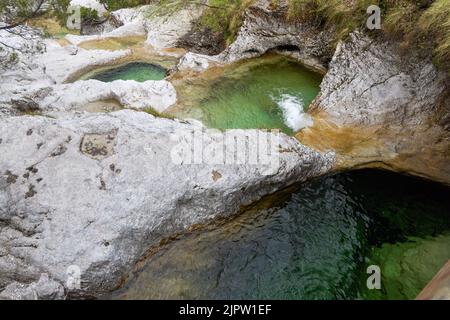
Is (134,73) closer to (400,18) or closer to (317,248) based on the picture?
(400,18)

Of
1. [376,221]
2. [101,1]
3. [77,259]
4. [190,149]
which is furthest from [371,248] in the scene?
[101,1]

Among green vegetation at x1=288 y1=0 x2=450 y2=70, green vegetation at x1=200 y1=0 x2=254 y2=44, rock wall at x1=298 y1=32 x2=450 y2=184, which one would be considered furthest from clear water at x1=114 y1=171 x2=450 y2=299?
green vegetation at x1=200 y1=0 x2=254 y2=44

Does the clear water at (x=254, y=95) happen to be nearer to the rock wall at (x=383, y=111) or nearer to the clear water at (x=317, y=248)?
the rock wall at (x=383, y=111)

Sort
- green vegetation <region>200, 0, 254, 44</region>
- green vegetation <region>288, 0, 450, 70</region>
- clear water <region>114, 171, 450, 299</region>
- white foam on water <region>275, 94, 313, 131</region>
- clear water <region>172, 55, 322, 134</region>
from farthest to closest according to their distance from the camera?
green vegetation <region>200, 0, 254, 44</region>
clear water <region>172, 55, 322, 134</region>
white foam on water <region>275, 94, 313, 131</region>
green vegetation <region>288, 0, 450, 70</region>
clear water <region>114, 171, 450, 299</region>

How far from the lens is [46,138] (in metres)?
7.86

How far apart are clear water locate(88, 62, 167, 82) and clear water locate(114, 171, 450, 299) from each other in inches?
309

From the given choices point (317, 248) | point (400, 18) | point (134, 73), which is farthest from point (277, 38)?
point (317, 248)

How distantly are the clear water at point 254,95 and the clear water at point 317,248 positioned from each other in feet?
9.71

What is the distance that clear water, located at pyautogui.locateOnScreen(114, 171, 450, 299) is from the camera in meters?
7.10

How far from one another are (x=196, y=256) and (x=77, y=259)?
7.20ft

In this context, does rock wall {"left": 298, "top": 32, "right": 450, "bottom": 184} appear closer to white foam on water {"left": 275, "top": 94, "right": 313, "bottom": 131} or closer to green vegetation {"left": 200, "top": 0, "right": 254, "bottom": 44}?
white foam on water {"left": 275, "top": 94, "right": 313, "bottom": 131}


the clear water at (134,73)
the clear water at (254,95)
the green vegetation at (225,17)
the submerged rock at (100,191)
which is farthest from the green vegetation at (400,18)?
the clear water at (134,73)

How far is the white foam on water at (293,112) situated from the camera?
1112 cm

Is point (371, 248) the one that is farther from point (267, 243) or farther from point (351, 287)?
point (267, 243)
